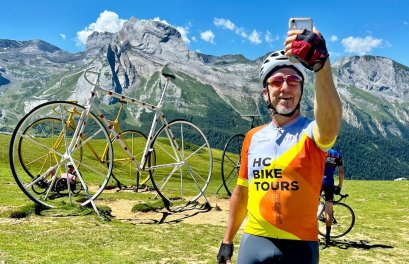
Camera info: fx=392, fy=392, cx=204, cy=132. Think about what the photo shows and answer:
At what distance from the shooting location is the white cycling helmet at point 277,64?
4508mm

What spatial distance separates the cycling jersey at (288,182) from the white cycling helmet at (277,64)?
22.3 inches

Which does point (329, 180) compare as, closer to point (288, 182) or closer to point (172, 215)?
point (172, 215)

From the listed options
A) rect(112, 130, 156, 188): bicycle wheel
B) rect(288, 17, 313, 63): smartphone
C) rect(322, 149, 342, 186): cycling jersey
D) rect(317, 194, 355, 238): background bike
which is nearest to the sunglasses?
rect(288, 17, 313, 63): smartphone

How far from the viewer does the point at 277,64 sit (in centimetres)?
465

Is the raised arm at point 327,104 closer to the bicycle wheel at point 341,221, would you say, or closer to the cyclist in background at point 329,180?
the cyclist in background at point 329,180

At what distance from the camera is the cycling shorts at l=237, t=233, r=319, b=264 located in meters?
4.24

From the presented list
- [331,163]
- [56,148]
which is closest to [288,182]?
[331,163]

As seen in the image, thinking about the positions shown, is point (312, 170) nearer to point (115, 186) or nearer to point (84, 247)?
point (84, 247)

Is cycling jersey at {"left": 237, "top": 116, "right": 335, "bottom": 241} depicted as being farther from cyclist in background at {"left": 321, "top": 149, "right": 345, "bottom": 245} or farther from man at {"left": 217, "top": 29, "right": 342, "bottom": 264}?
cyclist in background at {"left": 321, "top": 149, "right": 345, "bottom": 245}

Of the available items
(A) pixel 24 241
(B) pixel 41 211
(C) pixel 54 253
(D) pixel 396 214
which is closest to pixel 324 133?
(C) pixel 54 253

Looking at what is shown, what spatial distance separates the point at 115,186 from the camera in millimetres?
24219

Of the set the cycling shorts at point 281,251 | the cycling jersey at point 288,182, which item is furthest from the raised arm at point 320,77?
the cycling shorts at point 281,251

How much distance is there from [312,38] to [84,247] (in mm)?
8639

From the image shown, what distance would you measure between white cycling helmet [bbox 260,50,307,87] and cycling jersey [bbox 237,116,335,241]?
0.57 m
